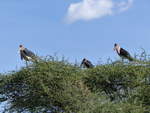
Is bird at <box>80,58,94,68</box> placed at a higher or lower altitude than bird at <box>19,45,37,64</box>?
lower

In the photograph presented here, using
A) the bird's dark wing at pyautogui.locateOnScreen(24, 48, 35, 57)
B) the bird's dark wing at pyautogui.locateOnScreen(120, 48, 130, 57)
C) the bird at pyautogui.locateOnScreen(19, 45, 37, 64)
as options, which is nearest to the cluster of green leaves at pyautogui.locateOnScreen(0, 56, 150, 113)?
the bird at pyautogui.locateOnScreen(19, 45, 37, 64)

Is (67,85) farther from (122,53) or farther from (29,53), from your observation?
(122,53)

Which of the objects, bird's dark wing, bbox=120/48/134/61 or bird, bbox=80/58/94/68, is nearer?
bird's dark wing, bbox=120/48/134/61

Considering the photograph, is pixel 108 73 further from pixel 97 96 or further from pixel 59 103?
pixel 97 96

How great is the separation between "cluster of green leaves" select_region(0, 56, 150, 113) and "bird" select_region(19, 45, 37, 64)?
387 millimetres

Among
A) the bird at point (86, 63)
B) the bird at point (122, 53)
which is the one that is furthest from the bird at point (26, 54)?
the bird at point (122, 53)

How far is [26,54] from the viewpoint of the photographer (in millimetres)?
32750

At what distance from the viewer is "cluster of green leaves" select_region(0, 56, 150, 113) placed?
2992 centimetres

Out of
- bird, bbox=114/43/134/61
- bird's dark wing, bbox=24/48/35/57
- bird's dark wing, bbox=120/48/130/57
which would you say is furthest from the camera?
bird's dark wing, bbox=120/48/130/57

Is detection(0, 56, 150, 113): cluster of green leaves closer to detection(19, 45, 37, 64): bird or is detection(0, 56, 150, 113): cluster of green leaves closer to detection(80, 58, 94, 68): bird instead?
detection(19, 45, 37, 64): bird

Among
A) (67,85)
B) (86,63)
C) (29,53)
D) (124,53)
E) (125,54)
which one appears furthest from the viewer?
(86,63)

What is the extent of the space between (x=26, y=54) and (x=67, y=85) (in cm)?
348

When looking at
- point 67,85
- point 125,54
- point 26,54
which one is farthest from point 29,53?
point 125,54

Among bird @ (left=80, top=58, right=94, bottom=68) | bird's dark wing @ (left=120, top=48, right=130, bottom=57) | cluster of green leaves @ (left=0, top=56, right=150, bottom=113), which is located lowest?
cluster of green leaves @ (left=0, top=56, right=150, bottom=113)
